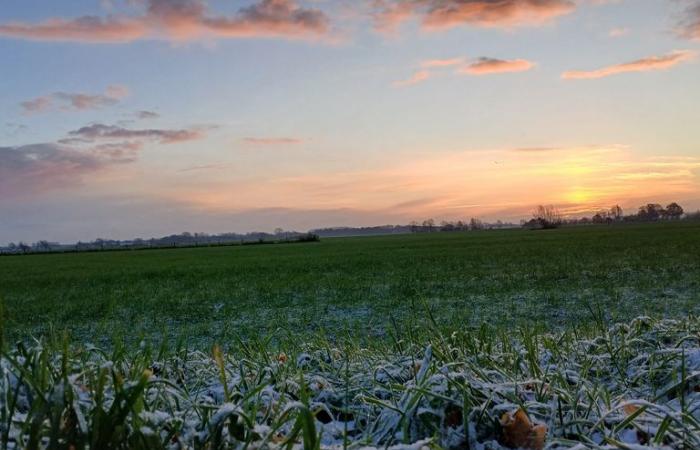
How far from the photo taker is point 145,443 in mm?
1446

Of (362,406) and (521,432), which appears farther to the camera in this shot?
(362,406)

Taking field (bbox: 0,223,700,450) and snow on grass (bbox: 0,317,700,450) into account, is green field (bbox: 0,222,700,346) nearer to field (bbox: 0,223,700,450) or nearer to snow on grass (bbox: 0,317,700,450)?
field (bbox: 0,223,700,450)

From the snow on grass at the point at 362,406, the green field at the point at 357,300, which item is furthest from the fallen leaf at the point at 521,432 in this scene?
the green field at the point at 357,300

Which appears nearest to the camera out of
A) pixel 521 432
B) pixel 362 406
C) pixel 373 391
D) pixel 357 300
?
pixel 521 432

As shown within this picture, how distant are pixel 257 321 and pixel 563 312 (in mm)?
5986

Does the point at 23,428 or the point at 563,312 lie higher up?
the point at 23,428

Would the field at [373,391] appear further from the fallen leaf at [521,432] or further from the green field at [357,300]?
the green field at [357,300]

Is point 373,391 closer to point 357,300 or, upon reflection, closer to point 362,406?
point 362,406

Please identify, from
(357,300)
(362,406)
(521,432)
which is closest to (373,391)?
(362,406)

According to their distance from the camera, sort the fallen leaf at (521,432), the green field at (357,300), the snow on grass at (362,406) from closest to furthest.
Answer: the snow on grass at (362,406), the fallen leaf at (521,432), the green field at (357,300)

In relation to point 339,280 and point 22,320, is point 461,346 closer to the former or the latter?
point 22,320

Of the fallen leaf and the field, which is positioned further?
the fallen leaf

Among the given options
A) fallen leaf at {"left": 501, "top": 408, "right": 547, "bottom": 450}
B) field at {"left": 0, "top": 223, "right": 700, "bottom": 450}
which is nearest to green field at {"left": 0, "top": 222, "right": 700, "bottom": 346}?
field at {"left": 0, "top": 223, "right": 700, "bottom": 450}

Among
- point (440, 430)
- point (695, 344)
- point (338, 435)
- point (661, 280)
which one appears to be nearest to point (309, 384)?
point (338, 435)
